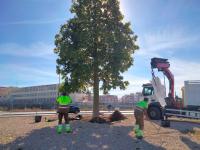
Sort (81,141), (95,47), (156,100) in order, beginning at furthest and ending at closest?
(156,100) → (95,47) → (81,141)

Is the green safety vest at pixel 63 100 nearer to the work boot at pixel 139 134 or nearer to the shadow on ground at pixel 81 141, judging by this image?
the shadow on ground at pixel 81 141

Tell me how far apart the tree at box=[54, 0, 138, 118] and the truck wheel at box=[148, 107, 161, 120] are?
13.9 feet

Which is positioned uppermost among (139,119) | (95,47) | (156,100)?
(95,47)

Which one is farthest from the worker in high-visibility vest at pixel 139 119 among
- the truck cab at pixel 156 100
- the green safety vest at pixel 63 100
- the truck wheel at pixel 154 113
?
the truck wheel at pixel 154 113

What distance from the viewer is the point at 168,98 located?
3073 cm

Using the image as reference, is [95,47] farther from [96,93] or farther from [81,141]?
[81,141]

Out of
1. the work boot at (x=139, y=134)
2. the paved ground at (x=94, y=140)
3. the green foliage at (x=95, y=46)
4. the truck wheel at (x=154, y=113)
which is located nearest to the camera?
the paved ground at (x=94, y=140)

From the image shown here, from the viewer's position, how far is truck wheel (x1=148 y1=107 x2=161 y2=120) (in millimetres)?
30672

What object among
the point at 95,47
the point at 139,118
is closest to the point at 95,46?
the point at 95,47

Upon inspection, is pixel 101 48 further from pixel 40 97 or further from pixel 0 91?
pixel 0 91

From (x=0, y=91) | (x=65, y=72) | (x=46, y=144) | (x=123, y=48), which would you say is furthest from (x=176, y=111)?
(x=0, y=91)

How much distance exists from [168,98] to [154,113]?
1.79 m

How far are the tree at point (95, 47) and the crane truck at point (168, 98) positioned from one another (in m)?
3.35

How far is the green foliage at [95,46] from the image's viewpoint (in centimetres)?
2736
